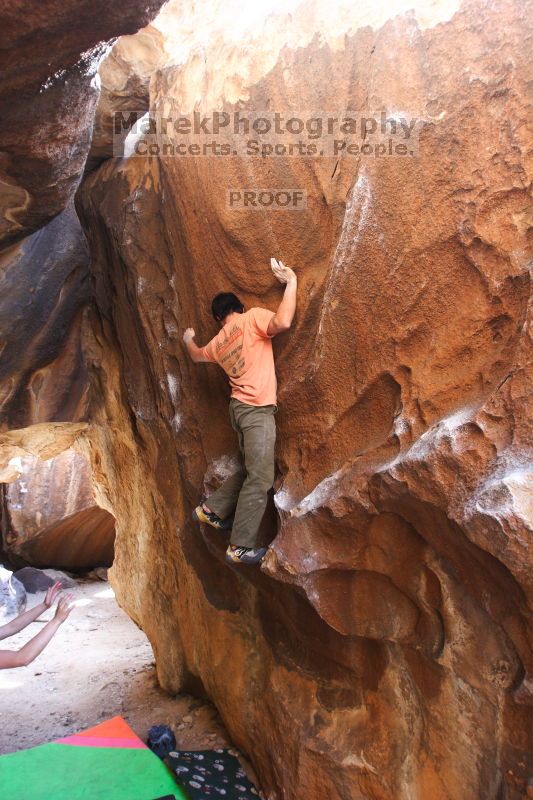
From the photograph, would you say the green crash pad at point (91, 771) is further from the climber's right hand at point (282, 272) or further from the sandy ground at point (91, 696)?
the climber's right hand at point (282, 272)

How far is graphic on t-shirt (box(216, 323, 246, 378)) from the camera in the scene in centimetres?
299

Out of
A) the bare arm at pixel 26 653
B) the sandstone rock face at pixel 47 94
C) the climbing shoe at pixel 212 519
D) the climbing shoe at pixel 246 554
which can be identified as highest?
the sandstone rock face at pixel 47 94

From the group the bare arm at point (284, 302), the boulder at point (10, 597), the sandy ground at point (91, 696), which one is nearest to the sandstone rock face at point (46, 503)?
the boulder at point (10, 597)

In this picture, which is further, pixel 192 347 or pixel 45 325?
pixel 45 325

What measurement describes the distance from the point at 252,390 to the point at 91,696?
3.42 metres

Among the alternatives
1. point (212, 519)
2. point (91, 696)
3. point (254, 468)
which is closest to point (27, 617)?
point (212, 519)

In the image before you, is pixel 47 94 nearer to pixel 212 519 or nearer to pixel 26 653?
pixel 212 519

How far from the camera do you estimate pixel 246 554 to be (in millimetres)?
2918

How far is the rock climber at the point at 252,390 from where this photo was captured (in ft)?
9.55

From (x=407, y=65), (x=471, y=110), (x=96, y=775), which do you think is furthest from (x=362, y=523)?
(x=96, y=775)

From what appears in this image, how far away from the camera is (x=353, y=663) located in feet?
9.55

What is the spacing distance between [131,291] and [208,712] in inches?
101

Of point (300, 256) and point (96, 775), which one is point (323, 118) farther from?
point (96, 775)

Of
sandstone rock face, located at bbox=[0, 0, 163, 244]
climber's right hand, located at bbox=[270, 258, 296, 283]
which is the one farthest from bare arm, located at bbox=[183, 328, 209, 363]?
sandstone rock face, located at bbox=[0, 0, 163, 244]
